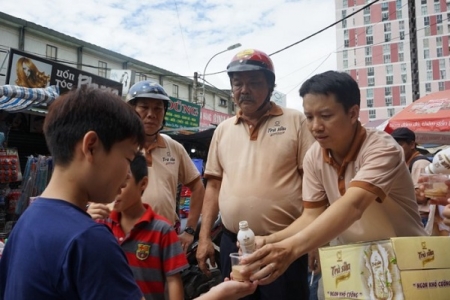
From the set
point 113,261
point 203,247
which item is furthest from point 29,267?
point 203,247

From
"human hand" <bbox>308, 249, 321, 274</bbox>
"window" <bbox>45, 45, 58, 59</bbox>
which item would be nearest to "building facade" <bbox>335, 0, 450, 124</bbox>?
"window" <bbox>45, 45, 58, 59</bbox>

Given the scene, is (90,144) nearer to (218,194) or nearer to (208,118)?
(218,194)

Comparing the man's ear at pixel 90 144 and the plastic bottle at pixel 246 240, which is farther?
the plastic bottle at pixel 246 240

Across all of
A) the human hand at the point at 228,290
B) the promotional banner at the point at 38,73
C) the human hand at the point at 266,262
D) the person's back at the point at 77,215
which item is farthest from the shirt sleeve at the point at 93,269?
the promotional banner at the point at 38,73

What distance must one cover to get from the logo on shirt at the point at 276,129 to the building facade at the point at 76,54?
12543mm

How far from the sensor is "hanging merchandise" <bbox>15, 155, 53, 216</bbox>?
264 inches

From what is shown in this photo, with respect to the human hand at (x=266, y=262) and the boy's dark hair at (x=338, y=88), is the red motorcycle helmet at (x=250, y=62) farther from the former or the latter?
the human hand at (x=266, y=262)

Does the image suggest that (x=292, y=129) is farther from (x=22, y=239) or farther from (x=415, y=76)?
(x=415, y=76)

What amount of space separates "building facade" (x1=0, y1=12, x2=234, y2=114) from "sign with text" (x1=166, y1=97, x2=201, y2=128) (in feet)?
6.72

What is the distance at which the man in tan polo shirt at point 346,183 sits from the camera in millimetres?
1833

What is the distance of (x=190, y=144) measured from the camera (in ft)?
33.6

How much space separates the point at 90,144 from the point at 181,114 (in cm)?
1315

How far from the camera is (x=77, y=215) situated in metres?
1.07

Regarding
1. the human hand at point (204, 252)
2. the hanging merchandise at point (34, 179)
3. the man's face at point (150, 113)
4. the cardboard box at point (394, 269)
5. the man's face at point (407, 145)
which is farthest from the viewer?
the hanging merchandise at point (34, 179)
